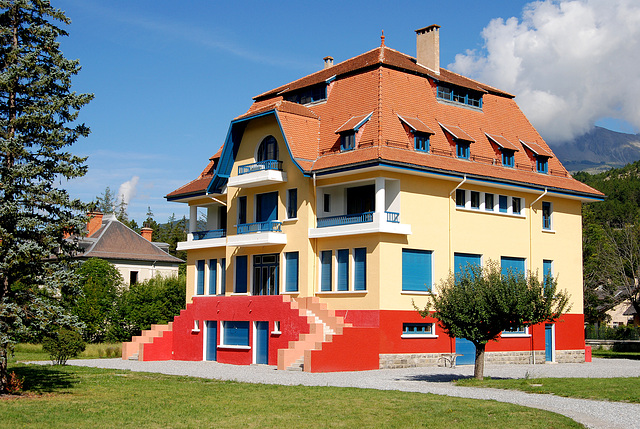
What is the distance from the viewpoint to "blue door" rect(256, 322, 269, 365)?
33531 millimetres

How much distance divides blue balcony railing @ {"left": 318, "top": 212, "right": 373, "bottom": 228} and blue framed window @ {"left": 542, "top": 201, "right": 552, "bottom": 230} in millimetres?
11401

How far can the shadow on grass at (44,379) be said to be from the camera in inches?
837

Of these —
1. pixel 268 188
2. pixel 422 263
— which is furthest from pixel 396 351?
pixel 268 188

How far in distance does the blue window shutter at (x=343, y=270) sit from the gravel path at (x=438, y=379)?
4.66m

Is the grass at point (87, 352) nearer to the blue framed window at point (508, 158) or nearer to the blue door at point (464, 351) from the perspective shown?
the blue door at point (464, 351)

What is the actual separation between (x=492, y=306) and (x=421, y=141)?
A: 12.3 meters

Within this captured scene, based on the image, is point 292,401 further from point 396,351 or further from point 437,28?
point 437,28

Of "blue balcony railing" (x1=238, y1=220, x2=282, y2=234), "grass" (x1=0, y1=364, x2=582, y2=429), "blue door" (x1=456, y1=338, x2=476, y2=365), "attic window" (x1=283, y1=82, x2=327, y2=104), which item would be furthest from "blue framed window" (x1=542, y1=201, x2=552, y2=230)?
"grass" (x1=0, y1=364, x2=582, y2=429)

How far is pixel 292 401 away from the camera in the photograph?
1897 centimetres

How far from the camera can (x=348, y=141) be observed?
3447 cm

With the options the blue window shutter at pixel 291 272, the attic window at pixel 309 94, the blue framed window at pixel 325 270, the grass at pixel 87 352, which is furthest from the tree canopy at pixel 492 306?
the grass at pixel 87 352

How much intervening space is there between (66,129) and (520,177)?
23564 millimetres

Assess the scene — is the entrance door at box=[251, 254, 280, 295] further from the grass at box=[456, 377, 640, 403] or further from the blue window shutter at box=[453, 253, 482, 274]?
the grass at box=[456, 377, 640, 403]

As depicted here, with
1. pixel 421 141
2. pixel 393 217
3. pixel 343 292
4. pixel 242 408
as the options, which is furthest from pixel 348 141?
pixel 242 408
